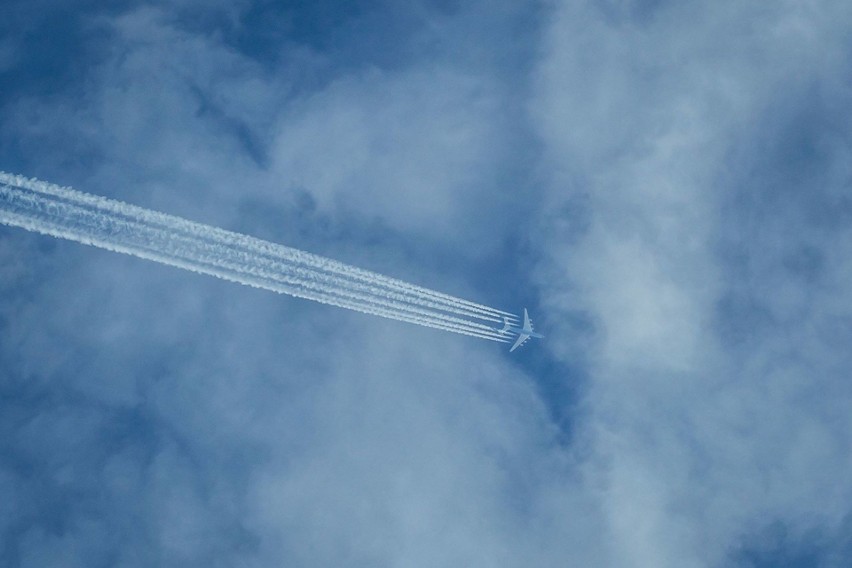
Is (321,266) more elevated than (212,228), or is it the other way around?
(321,266)

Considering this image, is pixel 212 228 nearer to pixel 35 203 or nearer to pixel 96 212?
pixel 96 212

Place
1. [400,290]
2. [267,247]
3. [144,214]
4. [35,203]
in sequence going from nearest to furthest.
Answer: [35,203] → [144,214] → [267,247] → [400,290]

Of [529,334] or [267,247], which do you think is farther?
[529,334]

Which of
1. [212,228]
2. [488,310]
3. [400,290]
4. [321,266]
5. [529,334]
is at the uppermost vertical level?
[529,334]

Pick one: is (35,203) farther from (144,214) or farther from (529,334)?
(529,334)

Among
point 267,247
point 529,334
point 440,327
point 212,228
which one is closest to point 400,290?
point 440,327

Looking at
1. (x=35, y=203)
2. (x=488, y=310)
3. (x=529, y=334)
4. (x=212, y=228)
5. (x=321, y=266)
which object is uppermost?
(x=529, y=334)

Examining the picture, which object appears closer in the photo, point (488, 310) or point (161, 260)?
point (161, 260)

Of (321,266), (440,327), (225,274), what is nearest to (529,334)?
(440,327)

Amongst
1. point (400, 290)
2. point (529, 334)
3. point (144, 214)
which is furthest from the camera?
point (529, 334)
